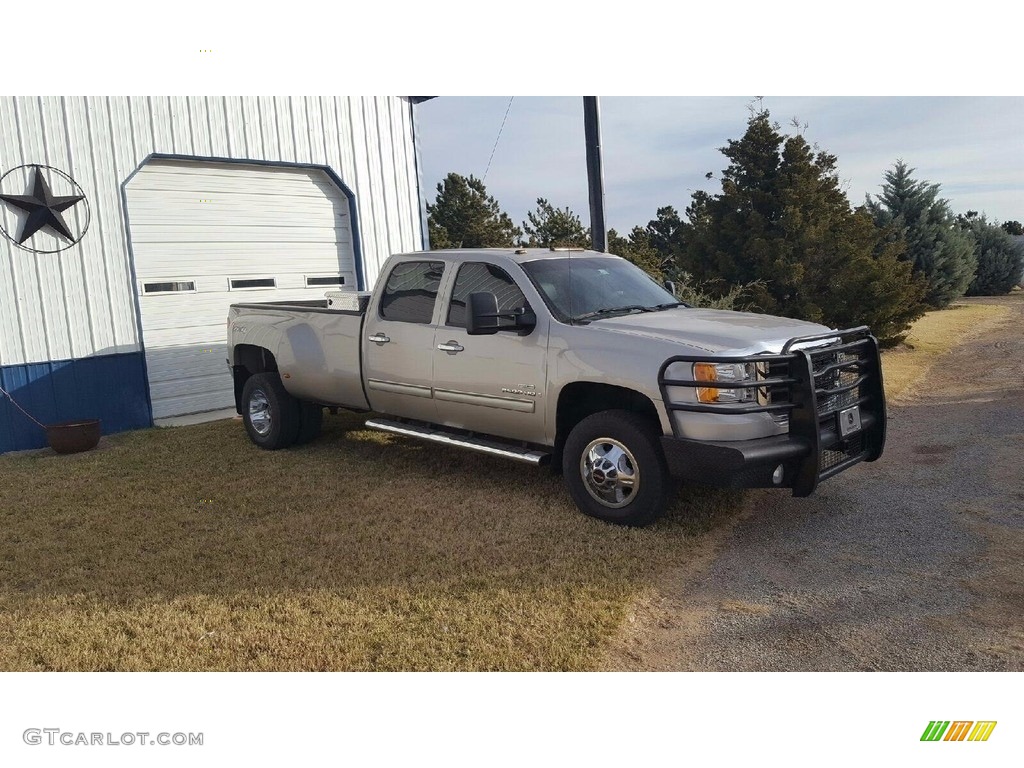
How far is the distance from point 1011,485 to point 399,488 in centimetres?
451

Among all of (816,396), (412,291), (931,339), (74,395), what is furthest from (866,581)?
(931,339)

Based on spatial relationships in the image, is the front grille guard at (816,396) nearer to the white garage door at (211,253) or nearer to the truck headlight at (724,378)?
the truck headlight at (724,378)

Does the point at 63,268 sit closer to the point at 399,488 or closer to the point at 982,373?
the point at 399,488

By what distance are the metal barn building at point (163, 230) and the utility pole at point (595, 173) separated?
14.0 ft

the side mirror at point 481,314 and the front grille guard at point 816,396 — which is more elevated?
the side mirror at point 481,314

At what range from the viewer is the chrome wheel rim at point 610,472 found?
17.0 feet

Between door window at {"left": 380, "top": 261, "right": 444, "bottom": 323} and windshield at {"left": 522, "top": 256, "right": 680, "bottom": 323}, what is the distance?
86 cm

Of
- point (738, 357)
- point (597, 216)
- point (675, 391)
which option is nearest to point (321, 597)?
point (675, 391)

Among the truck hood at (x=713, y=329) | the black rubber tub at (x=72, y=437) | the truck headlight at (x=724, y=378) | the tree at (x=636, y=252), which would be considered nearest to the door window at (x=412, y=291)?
the truck hood at (x=713, y=329)

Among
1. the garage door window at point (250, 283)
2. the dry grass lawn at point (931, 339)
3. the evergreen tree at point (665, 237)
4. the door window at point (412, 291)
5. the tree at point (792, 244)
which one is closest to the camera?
the door window at point (412, 291)

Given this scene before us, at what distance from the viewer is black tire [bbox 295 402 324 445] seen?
26.2 ft

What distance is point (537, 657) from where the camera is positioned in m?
3.67

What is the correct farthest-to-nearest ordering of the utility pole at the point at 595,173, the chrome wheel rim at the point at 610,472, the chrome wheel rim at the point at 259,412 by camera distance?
the utility pole at the point at 595,173, the chrome wheel rim at the point at 259,412, the chrome wheel rim at the point at 610,472

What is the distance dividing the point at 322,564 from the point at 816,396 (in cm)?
312
